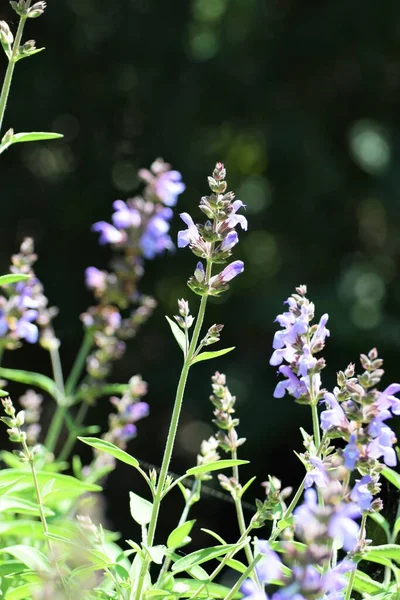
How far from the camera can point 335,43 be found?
5957mm

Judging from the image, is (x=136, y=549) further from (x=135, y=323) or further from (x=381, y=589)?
(x=135, y=323)

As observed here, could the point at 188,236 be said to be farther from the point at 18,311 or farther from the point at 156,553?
the point at 18,311

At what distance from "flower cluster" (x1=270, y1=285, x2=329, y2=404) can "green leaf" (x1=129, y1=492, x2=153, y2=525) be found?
8.2 inches

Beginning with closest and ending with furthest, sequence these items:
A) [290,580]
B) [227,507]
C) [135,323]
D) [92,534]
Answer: [290,580]
[92,534]
[135,323]
[227,507]

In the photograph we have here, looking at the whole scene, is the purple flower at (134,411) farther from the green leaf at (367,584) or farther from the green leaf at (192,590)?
the green leaf at (367,584)

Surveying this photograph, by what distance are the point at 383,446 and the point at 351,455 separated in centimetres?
8

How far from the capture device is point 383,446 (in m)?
0.85

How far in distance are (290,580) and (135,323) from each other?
1.29 meters

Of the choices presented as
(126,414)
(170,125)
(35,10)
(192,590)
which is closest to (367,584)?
(192,590)

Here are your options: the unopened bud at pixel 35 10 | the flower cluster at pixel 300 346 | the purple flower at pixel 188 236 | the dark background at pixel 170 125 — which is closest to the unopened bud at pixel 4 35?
the unopened bud at pixel 35 10

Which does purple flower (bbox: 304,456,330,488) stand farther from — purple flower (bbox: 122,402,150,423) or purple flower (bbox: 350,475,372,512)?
purple flower (bbox: 122,402,150,423)

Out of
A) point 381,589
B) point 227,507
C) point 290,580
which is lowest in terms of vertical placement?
point 227,507

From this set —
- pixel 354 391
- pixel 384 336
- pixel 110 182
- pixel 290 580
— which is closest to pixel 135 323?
pixel 354 391

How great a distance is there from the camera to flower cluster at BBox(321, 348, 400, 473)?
2.64 ft
